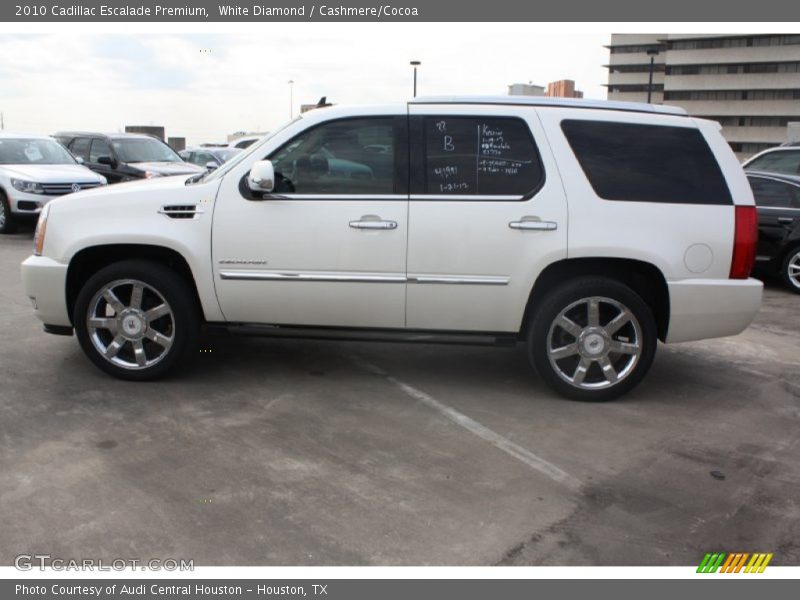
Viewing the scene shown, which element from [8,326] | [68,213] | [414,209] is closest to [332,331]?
[414,209]

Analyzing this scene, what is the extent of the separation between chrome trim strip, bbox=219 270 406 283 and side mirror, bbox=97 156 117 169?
11.5 metres

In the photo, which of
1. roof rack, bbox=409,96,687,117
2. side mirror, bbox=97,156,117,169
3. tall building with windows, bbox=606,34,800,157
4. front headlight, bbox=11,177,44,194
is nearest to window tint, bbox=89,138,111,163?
side mirror, bbox=97,156,117,169

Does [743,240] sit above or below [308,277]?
above

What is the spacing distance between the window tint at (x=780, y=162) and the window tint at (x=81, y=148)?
43.4 ft

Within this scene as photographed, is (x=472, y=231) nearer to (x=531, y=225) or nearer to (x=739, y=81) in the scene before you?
(x=531, y=225)

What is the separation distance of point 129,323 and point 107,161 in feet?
36.9

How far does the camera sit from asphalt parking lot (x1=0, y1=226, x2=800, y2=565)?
3.49 m

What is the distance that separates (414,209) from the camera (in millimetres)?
5199

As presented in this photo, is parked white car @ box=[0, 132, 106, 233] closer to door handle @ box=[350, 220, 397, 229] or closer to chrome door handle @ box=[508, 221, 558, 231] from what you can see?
door handle @ box=[350, 220, 397, 229]

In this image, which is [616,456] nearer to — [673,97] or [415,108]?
[415,108]

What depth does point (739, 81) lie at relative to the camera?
94062 mm

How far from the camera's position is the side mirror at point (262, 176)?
5055mm

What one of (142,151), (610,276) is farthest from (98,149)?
(610,276)

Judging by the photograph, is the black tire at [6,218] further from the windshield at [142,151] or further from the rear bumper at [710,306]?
the rear bumper at [710,306]
